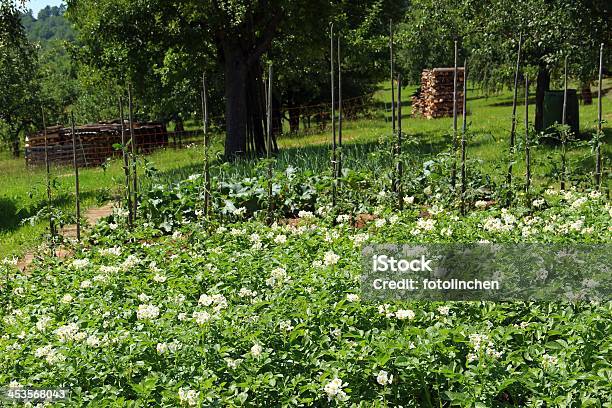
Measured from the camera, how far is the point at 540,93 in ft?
56.0

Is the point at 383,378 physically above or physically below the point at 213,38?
below

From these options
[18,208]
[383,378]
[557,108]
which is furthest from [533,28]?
[383,378]

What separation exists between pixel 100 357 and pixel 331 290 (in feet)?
4.81

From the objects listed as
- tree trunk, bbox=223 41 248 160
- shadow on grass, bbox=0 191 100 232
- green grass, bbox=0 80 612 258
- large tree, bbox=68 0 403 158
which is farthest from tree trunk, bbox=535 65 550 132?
shadow on grass, bbox=0 191 100 232

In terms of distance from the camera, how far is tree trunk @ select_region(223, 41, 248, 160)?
1741 centimetres

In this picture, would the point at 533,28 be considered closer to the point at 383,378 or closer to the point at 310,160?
the point at 310,160

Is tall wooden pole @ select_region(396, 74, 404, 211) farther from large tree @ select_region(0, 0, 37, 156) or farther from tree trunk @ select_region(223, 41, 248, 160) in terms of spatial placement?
large tree @ select_region(0, 0, 37, 156)

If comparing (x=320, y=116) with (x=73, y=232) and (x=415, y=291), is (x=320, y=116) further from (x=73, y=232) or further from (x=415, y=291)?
(x=415, y=291)

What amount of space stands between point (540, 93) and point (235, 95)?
289 inches

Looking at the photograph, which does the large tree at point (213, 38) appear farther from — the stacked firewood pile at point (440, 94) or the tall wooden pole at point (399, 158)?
the stacked firewood pile at point (440, 94)

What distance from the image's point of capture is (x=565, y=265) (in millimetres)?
4570

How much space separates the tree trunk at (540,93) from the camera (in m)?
16.3

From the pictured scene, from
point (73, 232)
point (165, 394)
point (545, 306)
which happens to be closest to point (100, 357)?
point (165, 394)

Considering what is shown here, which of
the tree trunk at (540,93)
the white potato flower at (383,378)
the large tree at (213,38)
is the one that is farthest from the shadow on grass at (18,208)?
the tree trunk at (540,93)
